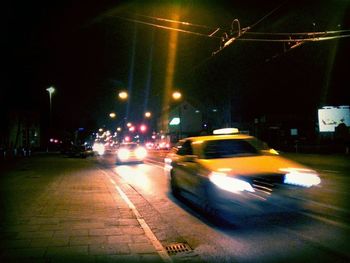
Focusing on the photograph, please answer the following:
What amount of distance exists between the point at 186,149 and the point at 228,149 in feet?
5.05

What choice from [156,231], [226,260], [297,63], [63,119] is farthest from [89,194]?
[63,119]

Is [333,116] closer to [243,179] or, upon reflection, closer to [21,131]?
[243,179]

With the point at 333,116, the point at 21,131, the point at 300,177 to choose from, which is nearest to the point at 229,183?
the point at 300,177

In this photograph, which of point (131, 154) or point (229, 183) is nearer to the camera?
point (229, 183)

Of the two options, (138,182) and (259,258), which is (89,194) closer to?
(138,182)

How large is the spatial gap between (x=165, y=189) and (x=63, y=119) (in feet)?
282

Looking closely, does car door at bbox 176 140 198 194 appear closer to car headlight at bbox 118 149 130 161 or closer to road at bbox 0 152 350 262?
road at bbox 0 152 350 262

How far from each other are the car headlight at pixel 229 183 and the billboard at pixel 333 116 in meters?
34.1

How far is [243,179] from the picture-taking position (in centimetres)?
776

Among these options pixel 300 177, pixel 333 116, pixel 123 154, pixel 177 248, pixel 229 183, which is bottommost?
pixel 177 248

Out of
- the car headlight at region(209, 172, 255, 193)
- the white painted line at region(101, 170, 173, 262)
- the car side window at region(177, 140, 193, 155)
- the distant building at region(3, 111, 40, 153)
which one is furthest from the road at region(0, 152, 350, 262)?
the distant building at region(3, 111, 40, 153)

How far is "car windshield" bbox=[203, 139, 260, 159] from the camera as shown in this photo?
31.6 feet

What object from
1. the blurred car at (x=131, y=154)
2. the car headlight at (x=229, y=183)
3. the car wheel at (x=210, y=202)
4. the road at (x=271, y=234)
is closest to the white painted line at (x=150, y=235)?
the road at (x=271, y=234)

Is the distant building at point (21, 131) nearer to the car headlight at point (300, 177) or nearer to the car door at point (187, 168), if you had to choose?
the car door at point (187, 168)
